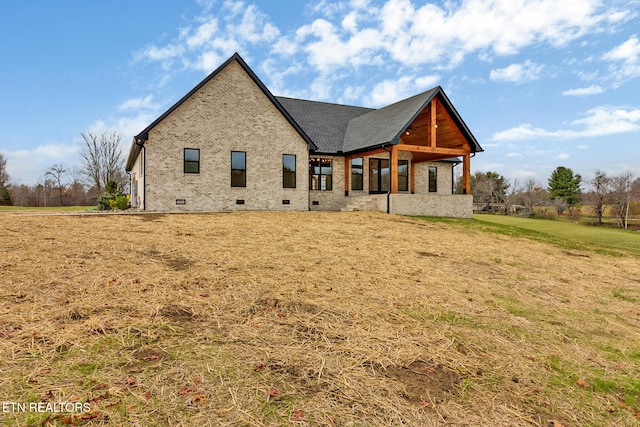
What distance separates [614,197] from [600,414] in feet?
155

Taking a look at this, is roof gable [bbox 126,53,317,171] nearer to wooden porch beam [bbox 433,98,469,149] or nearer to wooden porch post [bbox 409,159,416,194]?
wooden porch beam [bbox 433,98,469,149]

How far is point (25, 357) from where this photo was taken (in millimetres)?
2578

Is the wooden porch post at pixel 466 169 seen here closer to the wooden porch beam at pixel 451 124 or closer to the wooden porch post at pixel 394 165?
the wooden porch beam at pixel 451 124

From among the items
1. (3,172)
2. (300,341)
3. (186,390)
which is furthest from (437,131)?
(3,172)

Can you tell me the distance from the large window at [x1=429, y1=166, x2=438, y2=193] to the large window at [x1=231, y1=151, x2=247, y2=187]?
→ 1466 centimetres

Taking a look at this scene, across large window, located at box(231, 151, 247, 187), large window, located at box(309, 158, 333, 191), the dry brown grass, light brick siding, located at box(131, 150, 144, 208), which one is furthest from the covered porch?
the dry brown grass

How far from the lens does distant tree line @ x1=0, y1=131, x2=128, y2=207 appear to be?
149ft

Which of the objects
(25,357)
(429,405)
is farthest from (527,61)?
(25,357)

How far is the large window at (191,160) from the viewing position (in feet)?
54.0

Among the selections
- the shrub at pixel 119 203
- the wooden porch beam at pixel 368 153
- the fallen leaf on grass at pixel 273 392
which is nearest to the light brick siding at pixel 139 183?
the shrub at pixel 119 203

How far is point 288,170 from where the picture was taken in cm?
1856

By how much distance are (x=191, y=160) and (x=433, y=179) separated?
697 inches

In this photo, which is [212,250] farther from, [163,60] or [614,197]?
[614,197]

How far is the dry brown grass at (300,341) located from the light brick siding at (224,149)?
10250mm
